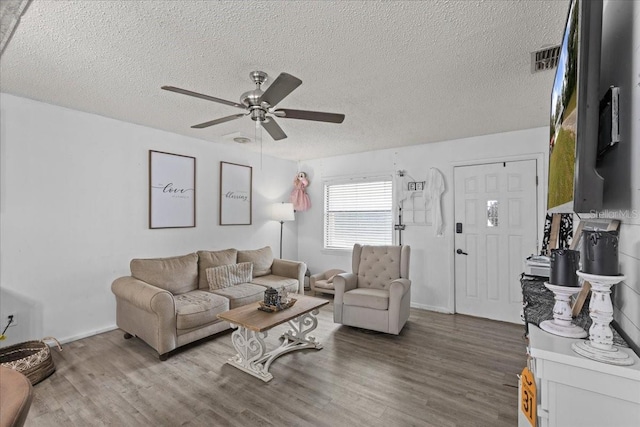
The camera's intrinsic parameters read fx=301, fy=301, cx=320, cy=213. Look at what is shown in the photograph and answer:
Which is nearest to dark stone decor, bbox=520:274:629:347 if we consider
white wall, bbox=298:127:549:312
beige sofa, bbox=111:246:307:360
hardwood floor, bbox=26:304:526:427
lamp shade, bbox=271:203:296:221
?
hardwood floor, bbox=26:304:526:427

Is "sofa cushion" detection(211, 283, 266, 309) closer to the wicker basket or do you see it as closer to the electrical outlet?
the wicker basket

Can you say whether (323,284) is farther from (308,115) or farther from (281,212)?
(308,115)

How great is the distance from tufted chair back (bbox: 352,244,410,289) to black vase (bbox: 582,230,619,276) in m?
2.80

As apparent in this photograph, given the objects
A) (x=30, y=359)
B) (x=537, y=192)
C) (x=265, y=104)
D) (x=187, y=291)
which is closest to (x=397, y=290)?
(x=537, y=192)

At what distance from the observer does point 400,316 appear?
10.9 feet

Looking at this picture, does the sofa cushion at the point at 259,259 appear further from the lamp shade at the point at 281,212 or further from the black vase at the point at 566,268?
the black vase at the point at 566,268

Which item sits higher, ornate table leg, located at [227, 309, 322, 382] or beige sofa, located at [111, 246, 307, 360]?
beige sofa, located at [111, 246, 307, 360]

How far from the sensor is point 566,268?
1199mm

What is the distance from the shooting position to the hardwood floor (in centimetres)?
202

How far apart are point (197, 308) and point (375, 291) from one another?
2007 mm

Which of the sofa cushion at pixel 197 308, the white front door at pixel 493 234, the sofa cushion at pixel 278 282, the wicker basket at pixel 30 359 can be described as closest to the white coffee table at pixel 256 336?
the sofa cushion at pixel 197 308

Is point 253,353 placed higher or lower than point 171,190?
lower

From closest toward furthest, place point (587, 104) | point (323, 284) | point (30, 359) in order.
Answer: point (587, 104) < point (30, 359) < point (323, 284)

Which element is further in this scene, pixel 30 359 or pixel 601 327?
pixel 30 359
